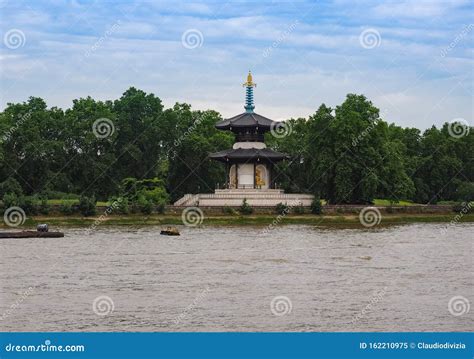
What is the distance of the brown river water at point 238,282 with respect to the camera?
129ft

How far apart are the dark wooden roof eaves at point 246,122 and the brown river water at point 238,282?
2911cm

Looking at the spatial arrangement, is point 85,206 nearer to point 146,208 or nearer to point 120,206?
point 120,206

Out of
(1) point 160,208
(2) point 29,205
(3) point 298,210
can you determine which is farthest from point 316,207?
(2) point 29,205

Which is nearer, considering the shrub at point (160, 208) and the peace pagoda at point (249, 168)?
the shrub at point (160, 208)

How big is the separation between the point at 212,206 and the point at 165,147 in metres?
29.4

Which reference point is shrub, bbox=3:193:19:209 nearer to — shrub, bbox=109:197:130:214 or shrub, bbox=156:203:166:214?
shrub, bbox=109:197:130:214

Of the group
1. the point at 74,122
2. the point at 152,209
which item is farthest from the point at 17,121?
the point at 152,209

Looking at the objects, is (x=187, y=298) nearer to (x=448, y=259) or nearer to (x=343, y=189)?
(x=448, y=259)

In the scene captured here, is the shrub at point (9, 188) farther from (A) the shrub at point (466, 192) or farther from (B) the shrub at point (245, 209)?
(A) the shrub at point (466, 192)

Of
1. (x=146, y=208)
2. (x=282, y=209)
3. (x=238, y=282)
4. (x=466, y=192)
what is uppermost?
(x=466, y=192)

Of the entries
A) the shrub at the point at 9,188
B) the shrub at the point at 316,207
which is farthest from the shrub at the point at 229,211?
the shrub at the point at 9,188

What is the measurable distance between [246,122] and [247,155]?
15.7ft

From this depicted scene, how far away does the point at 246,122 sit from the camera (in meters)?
102

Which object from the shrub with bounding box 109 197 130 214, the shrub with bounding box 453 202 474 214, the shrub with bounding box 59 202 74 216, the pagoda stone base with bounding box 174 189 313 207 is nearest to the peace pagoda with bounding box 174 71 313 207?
the pagoda stone base with bounding box 174 189 313 207
